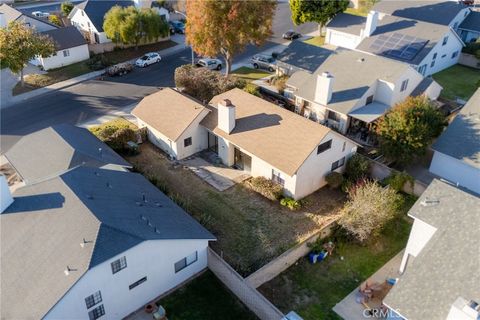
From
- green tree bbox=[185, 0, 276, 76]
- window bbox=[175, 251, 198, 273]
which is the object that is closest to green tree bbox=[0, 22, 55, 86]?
green tree bbox=[185, 0, 276, 76]

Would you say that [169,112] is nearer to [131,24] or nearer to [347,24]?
[131,24]

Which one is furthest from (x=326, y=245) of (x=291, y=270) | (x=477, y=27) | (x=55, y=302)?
(x=477, y=27)

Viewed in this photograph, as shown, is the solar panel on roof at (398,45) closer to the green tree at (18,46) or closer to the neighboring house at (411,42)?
the neighboring house at (411,42)

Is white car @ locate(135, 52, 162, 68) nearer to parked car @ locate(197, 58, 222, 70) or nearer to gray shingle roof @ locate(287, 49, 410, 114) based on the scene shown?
parked car @ locate(197, 58, 222, 70)

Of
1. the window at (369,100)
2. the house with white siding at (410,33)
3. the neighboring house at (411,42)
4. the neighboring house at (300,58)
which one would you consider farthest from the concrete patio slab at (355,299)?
the house with white siding at (410,33)

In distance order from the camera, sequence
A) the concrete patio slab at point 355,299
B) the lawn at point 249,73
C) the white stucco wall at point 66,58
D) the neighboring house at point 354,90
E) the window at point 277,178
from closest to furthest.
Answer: the concrete patio slab at point 355,299 → the window at point 277,178 → the neighboring house at point 354,90 → the lawn at point 249,73 → the white stucco wall at point 66,58

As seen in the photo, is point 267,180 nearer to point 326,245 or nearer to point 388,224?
point 326,245

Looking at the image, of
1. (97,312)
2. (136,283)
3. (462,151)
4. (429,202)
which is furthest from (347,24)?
(97,312)
